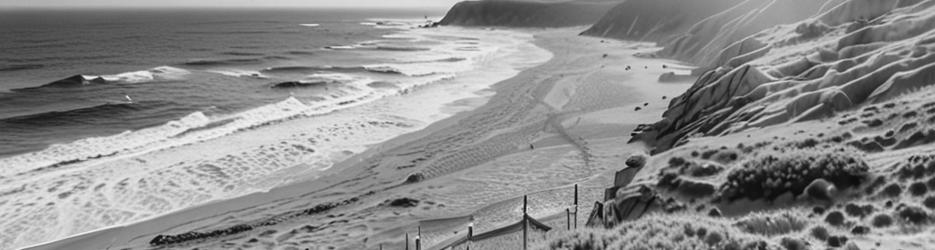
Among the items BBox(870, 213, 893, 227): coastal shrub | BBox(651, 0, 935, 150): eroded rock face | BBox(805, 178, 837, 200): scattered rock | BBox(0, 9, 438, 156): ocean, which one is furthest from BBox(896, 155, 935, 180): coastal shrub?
BBox(0, 9, 438, 156): ocean

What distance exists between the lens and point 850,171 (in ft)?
38.7

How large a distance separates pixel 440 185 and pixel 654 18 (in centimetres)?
7720

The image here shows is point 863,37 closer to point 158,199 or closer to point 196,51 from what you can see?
point 158,199

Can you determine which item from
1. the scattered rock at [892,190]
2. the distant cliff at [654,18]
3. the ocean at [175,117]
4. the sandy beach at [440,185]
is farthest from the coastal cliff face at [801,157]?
the distant cliff at [654,18]

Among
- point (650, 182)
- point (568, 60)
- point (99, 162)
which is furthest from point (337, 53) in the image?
point (650, 182)

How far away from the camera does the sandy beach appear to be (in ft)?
57.0

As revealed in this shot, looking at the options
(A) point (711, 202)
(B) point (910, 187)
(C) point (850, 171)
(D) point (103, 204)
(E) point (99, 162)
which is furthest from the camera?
(E) point (99, 162)

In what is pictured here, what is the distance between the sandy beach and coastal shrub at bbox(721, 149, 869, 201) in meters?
4.44

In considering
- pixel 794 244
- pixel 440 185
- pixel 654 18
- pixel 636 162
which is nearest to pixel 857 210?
pixel 794 244

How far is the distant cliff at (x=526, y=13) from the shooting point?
159375 mm

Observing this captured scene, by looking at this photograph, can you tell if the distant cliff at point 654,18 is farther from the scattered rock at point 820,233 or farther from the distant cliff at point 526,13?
the scattered rock at point 820,233

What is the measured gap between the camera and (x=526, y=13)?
17325cm

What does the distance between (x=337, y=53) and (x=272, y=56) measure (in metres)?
8.76

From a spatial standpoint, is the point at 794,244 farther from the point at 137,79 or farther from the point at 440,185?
the point at 137,79
